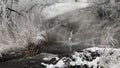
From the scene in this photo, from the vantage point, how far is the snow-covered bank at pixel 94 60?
9375 millimetres

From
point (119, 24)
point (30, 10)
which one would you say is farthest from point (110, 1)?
point (30, 10)

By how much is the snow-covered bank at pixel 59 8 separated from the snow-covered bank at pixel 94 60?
1006 cm

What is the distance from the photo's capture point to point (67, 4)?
23.9 m

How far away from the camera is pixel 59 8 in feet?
73.3

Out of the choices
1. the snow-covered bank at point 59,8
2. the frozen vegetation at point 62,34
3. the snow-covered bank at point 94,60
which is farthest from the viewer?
the snow-covered bank at point 59,8

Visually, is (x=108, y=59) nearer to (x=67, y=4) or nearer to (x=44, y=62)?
(x=44, y=62)

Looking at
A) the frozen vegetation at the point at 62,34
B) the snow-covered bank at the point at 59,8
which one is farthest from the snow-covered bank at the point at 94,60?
the snow-covered bank at the point at 59,8

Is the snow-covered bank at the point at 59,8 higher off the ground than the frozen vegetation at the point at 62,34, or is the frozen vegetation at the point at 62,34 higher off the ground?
the snow-covered bank at the point at 59,8

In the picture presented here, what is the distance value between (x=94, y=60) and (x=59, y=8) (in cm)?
1291

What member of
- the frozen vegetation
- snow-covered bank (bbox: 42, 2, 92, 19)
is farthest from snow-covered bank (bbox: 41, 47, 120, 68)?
snow-covered bank (bbox: 42, 2, 92, 19)

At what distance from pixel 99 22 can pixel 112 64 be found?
9082mm

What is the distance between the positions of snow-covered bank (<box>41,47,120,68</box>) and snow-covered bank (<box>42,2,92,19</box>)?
396 inches

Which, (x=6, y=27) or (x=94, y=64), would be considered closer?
(x=94, y=64)

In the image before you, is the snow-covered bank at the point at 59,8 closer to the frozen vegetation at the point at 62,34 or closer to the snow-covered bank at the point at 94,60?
the frozen vegetation at the point at 62,34
